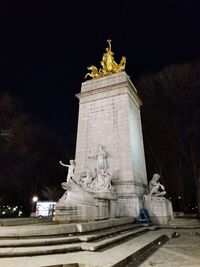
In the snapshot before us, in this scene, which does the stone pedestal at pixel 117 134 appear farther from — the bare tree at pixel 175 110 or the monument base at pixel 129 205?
the bare tree at pixel 175 110

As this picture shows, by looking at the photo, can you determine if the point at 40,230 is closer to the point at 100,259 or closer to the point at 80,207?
the point at 100,259

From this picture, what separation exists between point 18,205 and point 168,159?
28931 millimetres

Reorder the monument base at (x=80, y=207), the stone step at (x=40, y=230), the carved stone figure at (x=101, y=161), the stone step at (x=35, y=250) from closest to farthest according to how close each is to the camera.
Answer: the stone step at (x=35, y=250) → the stone step at (x=40, y=230) → the monument base at (x=80, y=207) → the carved stone figure at (x=101, y=161)

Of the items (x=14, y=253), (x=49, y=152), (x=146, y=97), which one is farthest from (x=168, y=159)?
(x=14, y=253)

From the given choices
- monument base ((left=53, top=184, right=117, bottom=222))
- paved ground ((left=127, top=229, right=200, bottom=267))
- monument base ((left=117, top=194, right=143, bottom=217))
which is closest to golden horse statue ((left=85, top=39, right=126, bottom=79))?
monument base ((left=117, top=194, right=143, bottom=217))

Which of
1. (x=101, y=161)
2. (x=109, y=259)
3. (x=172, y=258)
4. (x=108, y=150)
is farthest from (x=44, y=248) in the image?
(x=108, y=150)

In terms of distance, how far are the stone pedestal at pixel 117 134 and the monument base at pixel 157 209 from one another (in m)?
0.51

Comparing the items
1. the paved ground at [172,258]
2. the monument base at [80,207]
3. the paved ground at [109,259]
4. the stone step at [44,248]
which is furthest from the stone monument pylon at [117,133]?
the stone step at [44,248]

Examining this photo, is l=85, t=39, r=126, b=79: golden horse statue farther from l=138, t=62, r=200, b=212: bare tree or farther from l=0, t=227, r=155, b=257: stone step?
l=0, t=227, r=155, b=257: stone step

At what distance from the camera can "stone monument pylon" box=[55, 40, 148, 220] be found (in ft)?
40.9

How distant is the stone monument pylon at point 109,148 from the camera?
40.9 ft

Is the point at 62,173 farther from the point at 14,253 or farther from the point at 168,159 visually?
the point at 14,253

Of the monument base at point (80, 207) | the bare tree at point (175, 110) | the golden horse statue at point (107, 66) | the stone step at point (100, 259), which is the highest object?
the golden horse statue at point (107, 66)

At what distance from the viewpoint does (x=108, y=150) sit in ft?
50.8
